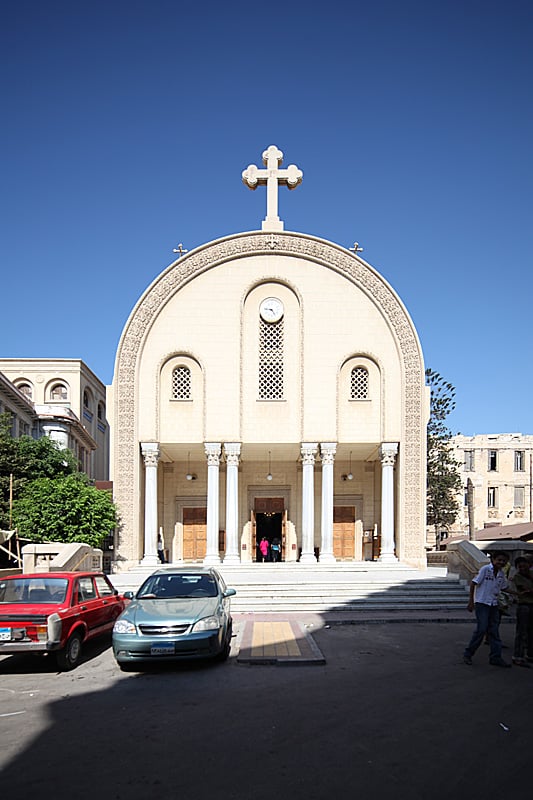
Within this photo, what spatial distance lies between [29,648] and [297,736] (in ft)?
14.1

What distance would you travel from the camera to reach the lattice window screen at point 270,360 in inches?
912

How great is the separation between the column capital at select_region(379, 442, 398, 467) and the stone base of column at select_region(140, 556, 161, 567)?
26.3 ft

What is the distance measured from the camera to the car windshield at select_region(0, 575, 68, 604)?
9.93 meters

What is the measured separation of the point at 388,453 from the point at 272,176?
10.5m

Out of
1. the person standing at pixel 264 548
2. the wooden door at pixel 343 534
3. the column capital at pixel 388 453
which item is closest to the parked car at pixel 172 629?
the column capital at pixel 388 453

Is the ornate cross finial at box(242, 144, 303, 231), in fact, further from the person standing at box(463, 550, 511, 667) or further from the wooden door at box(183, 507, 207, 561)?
the person standing at box(463, 550, 511, 667)

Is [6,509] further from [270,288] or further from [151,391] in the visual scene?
[270,288]

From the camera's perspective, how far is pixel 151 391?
74.9 feet

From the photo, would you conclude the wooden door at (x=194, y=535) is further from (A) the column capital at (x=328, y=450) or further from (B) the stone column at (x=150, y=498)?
(A) the column capital at (x=328, y=450)

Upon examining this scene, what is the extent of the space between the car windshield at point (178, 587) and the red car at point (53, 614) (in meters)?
0.81

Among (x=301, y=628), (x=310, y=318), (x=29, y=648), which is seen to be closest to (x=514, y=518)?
(x=310, y=318)

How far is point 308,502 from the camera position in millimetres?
23125

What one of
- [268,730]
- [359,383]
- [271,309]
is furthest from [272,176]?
[268,730]

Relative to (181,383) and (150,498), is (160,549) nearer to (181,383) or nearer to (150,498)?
(150,498)
